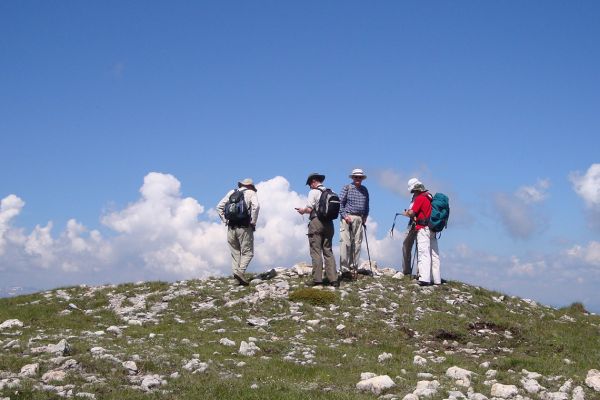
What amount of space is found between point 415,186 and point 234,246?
23.1 feet

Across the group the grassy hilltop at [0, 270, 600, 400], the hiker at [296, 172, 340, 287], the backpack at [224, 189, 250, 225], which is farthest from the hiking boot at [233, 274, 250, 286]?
the hiker at [296, 172, 340, 287]

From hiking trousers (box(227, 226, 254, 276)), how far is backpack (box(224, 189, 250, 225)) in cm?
31

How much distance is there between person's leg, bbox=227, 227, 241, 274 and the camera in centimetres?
2180

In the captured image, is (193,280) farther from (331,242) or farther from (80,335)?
(80,335)

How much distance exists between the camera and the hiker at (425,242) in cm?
2148

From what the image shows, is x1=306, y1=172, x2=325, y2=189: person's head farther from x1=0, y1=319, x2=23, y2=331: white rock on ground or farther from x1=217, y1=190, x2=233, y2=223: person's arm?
x1=0, y1=319, x2=23, y2=331: white rock on ground

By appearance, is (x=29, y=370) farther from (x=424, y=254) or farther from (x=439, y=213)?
(x=439, y=213)

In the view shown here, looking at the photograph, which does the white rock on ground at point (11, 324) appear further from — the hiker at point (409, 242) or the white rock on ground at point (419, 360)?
the hiker at point (409, 242)

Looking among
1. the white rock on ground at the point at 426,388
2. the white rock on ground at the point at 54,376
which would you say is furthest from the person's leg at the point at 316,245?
the white rock on ground at the point at 54,376

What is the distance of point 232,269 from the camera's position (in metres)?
22.2

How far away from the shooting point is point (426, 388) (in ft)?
32.8

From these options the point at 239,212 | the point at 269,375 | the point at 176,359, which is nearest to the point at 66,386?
the point at 176,359

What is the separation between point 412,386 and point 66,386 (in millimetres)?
5757

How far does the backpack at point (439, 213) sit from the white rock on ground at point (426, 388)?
11.6 metres
